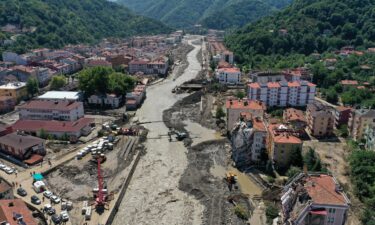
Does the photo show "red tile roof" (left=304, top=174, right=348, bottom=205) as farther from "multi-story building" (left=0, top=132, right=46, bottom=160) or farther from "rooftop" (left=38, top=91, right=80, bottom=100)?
"rooftop" (left=38, top=91, right=80, bottom=100)

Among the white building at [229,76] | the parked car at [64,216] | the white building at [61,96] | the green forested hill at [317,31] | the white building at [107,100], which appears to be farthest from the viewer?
the green forested hill at [317,31]

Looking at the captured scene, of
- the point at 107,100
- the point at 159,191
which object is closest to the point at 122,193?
the point at 159,191

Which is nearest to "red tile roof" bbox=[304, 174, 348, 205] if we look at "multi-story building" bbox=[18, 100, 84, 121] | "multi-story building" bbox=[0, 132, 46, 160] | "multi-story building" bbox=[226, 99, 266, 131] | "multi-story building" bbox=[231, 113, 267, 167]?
"multi-story building" bbox=[231, 113, 267, 167]

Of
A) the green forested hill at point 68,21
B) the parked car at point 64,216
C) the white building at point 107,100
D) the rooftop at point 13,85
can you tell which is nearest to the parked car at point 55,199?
the parked car at point 64,216

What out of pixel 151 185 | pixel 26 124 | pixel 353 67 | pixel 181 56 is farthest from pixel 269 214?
pixel 181 56

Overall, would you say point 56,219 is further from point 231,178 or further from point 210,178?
point 231,178

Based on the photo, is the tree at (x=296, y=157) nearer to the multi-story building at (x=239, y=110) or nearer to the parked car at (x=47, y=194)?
the multi-story building at (x=239, y=110)

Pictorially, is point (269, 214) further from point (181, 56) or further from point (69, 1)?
point (69, 1)
